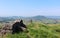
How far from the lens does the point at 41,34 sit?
2425 cm

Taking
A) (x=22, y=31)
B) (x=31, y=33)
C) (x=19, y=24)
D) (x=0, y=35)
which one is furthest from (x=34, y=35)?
(x=0, y=35)

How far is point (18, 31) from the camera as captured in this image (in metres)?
26.5

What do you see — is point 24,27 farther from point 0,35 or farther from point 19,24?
point 0,35

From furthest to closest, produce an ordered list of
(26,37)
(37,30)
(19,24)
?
1. (19,24)
2. (37,30)
3. (26,37)

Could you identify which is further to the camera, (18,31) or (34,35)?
(18,31)

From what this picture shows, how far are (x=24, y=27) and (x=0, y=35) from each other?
507cm

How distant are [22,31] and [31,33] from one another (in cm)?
206

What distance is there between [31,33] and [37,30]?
1.37m


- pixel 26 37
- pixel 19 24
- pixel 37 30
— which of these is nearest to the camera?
pixel 26 37

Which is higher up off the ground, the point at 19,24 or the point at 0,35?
Answer: the point at 19,24

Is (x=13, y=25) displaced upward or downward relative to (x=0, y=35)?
upward

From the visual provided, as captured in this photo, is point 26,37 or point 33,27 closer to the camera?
point 26,37

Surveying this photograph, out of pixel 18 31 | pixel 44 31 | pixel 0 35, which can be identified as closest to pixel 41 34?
pixel 44 31

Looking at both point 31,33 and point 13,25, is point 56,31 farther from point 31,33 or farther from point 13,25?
point 13,25
